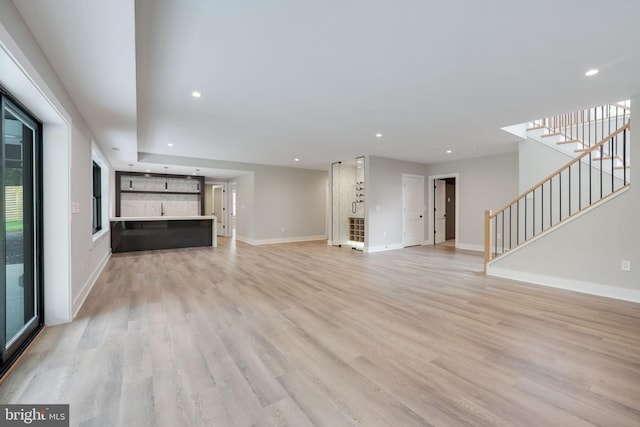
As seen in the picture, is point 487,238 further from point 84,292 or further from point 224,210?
Answer: point 224,210

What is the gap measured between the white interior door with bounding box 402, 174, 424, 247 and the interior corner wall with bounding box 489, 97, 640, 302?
3882 millimetres

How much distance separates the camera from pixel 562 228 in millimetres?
3951

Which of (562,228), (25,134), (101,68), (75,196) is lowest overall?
(562,228)

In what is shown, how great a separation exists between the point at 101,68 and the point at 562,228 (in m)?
5.86

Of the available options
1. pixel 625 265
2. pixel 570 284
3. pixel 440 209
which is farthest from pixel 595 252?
pixel 440 209

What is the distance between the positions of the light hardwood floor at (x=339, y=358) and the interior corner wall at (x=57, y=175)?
34cm

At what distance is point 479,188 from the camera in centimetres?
730

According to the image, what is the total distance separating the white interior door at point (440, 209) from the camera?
8773 mm

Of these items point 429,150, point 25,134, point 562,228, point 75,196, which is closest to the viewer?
point 25,134

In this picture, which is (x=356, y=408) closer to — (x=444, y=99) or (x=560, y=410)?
(x=560, y=410)

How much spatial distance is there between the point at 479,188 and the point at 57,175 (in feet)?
27.4

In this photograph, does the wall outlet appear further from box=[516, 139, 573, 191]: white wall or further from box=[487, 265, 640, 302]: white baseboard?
box=[516, 139, 573, 191]: white wall

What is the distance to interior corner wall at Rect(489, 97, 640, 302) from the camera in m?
3.41

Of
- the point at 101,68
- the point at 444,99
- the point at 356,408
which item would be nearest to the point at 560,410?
the point at 356,408
